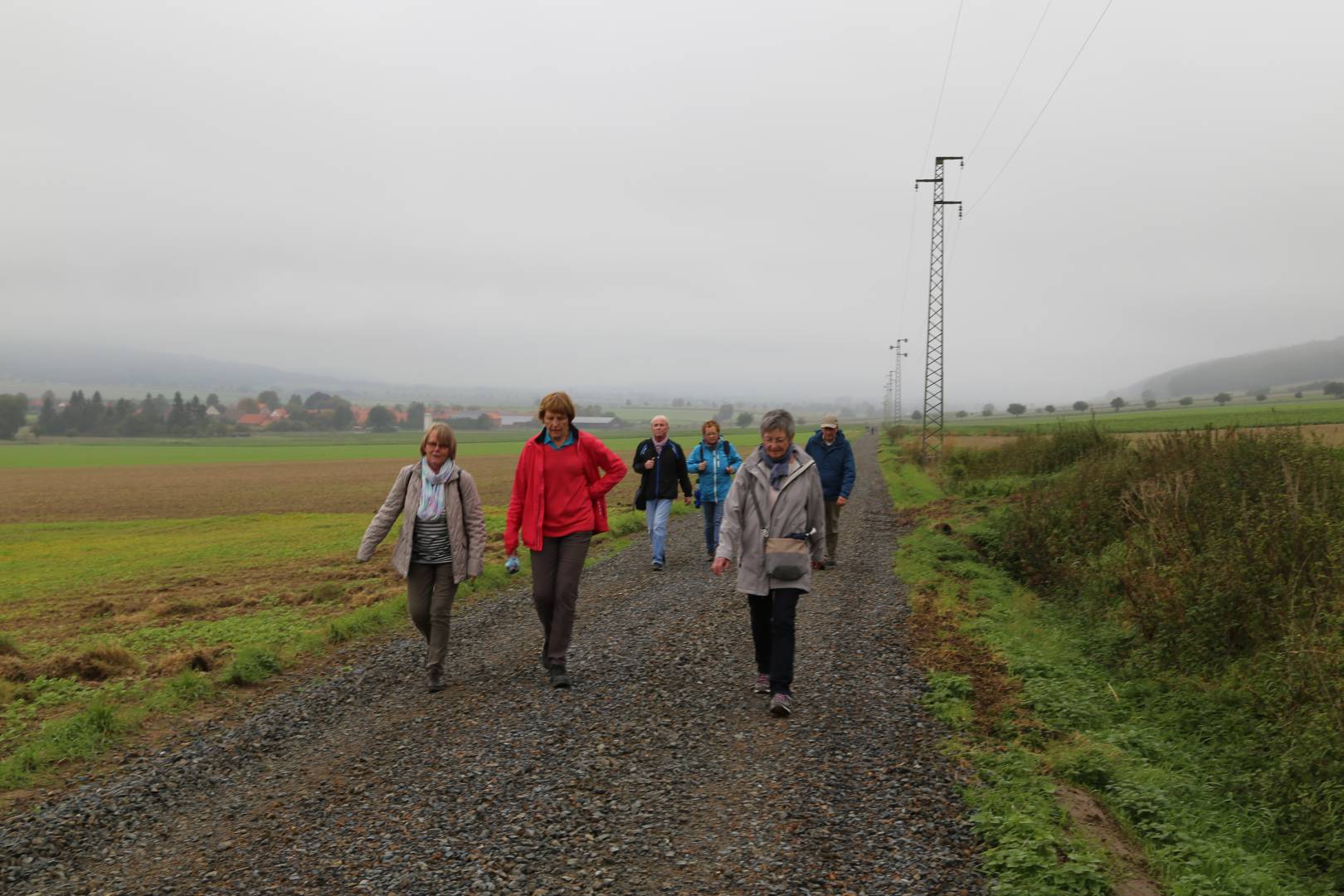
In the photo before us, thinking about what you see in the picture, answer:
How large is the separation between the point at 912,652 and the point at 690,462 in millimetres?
5364

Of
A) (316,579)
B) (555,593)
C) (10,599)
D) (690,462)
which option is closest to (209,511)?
(10,599)

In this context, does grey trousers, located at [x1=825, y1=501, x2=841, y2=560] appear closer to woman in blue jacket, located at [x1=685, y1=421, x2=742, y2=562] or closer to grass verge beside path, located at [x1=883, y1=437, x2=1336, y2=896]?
woman in blue jacket, located at [x1=685, y1=421, x2=742, y2=562]

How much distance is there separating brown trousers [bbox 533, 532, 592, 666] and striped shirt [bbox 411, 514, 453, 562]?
0.82 m

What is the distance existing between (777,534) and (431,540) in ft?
9.99

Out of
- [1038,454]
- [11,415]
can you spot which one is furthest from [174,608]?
[11,415]

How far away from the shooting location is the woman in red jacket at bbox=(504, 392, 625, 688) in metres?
7.29

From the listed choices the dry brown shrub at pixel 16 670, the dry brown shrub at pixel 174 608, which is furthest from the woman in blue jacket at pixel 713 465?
the dry brown shrub at pixel 16 670

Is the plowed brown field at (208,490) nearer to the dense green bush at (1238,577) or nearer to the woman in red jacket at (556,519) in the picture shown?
the dense green bush at (1238,577)

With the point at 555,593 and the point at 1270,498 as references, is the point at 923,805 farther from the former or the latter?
the point at 1270,498

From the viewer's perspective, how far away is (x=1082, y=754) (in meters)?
5.70

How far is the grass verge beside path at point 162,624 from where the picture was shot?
22.4 feet

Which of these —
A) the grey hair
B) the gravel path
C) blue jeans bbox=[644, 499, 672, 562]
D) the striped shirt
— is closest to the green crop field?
the gravel path

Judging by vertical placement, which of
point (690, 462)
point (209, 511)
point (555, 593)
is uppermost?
point (690, 462)

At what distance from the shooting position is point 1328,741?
5770 millimetres
